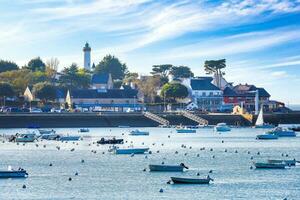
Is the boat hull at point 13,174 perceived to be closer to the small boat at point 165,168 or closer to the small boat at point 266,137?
the small boat at point 165,168

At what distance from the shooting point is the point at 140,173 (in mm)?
67562

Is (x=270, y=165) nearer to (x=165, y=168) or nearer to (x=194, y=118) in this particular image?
(x=165, y=168)

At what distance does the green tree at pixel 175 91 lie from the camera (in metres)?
192

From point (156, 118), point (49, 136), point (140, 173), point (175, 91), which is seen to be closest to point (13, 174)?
point (140, 173)

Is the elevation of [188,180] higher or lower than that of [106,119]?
lower

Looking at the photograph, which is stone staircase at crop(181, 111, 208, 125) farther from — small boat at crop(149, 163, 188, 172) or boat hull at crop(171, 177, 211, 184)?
boat hull at crop(171, 177, 211, 184)

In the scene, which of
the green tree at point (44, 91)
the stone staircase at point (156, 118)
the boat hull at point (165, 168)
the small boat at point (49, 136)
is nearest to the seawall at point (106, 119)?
the stone staircase at point (156, 118)

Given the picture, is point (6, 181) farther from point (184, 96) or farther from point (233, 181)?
point (184, 96)

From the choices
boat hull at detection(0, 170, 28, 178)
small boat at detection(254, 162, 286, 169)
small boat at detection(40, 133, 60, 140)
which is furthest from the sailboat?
boat hull at detection(0, 170, 28, 178)

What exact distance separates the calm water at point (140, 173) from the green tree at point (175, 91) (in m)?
84.9

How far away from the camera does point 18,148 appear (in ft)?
317

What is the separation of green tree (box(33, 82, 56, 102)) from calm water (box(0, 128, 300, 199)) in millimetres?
79787

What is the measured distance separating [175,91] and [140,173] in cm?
12425

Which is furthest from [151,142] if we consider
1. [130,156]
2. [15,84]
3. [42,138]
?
[15,84]
